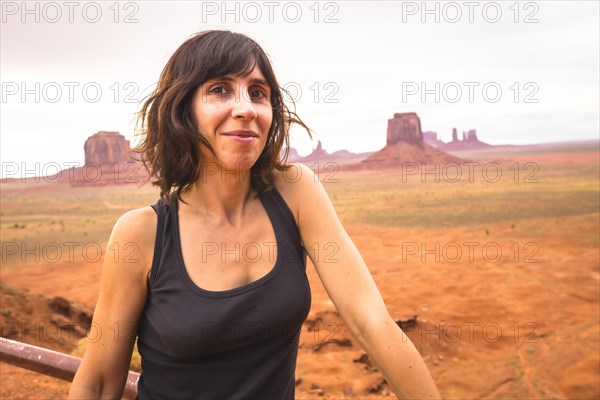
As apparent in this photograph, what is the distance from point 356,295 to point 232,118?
0.53 meters

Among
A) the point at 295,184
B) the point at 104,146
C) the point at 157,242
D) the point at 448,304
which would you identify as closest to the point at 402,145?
the point at 104,146

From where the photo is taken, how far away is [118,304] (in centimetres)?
120

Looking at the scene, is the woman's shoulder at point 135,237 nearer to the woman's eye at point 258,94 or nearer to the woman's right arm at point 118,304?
the woman's right arm at point 118,304

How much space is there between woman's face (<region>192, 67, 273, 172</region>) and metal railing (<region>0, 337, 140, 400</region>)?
65cm

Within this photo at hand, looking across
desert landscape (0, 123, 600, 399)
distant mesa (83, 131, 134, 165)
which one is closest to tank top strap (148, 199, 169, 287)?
desert landscape (0, 123, 600, 399)

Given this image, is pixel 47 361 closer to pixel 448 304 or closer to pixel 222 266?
pixel 222 266

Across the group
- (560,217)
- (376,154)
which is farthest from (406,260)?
(376,154)

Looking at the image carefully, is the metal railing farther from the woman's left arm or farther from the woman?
the woman's left arm

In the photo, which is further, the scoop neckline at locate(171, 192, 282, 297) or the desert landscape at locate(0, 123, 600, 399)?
the desert landscape at locate(0, 123, 600, 399)

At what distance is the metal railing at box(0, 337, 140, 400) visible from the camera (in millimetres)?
1302

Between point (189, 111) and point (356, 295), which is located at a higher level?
point (189, 111)

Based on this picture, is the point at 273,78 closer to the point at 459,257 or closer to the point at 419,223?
the point at 459,257

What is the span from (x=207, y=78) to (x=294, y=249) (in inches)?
19.1

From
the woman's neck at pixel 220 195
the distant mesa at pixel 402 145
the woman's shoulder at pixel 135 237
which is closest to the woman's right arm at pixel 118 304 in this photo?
the woman's shoulder at pixel 135 237
